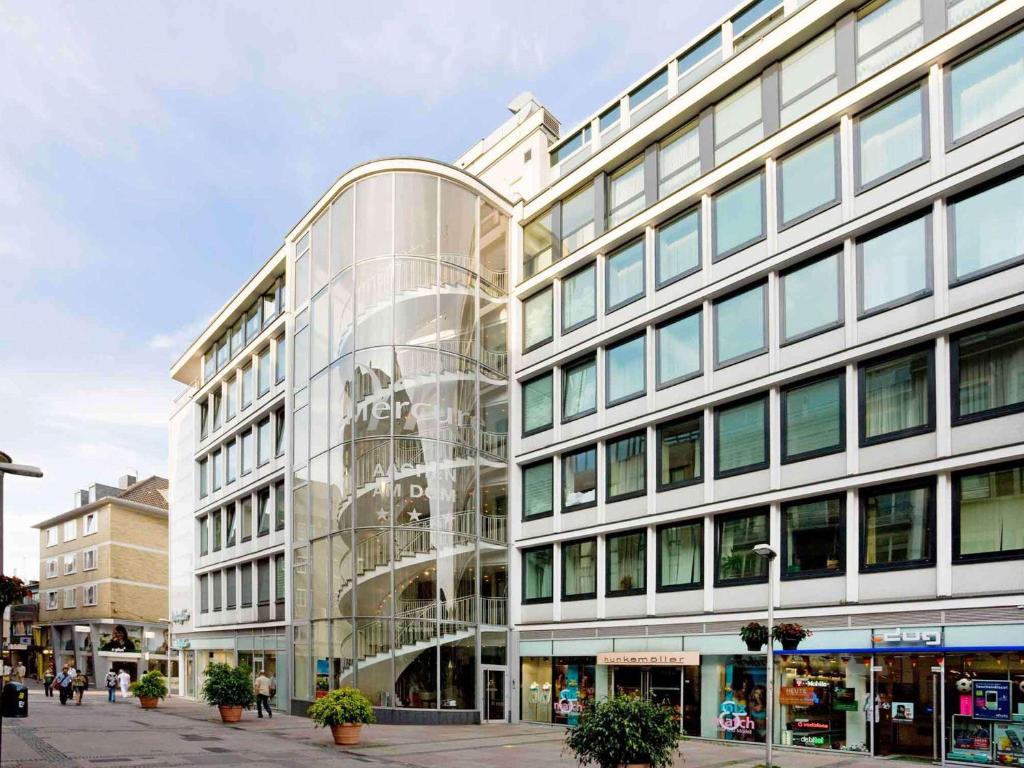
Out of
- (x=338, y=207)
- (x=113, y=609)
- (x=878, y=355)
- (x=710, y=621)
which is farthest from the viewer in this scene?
(x=113, y=609)

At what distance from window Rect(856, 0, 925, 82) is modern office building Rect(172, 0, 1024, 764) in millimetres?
88

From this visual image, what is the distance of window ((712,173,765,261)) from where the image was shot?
2538cm

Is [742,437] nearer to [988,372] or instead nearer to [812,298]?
[812,298]

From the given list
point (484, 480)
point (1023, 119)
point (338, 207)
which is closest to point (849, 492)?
point (1023, 119)

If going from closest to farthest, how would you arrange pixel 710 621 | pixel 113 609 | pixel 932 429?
1. pixel 932 429
2. pixel 710 621
3. pixel 113 609

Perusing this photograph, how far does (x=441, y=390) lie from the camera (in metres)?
32.1

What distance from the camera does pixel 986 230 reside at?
20.0m

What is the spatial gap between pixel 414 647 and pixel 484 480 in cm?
613

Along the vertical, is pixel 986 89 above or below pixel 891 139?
above

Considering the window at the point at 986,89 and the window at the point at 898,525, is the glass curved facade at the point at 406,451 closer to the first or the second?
the window at the point at 898,525

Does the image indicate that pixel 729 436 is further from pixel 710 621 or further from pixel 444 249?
pixel 444 249

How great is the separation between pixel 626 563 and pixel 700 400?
18.4ft

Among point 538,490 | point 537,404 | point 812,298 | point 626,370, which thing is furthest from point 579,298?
point 812,298

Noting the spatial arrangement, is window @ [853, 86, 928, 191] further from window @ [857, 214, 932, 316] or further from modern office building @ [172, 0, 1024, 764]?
window @ [857, 214, 932, 316]
